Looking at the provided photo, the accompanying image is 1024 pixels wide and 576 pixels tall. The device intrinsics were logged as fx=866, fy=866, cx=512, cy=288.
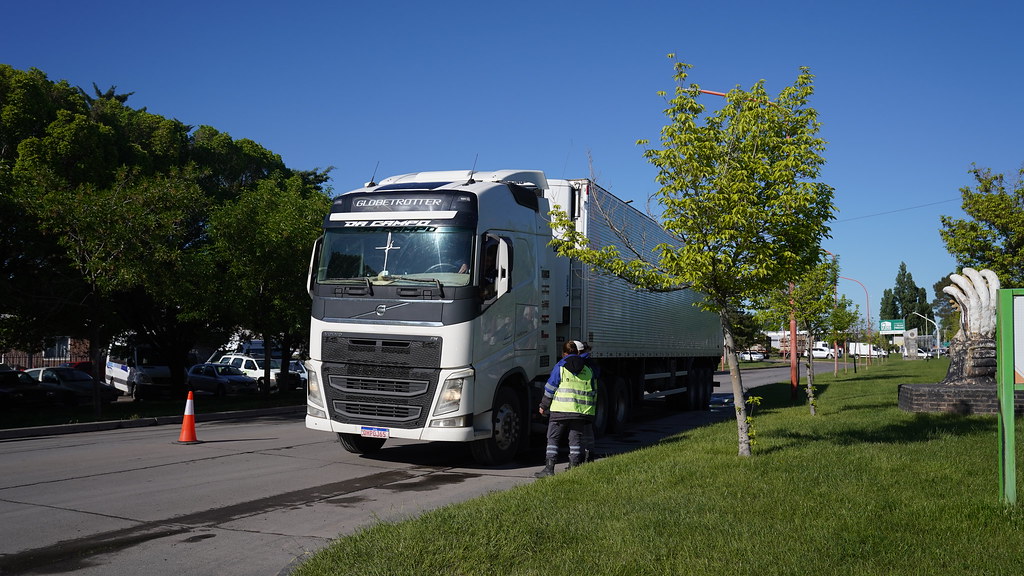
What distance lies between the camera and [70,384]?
28031 mm

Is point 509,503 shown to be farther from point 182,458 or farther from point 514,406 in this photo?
point 182,458

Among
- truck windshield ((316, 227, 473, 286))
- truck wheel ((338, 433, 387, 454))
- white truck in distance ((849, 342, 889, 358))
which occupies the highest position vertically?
truck windshield ((316, 227, 473, 286))

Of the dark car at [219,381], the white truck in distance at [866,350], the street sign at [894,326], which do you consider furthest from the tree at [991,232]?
the street sign at [894,326]

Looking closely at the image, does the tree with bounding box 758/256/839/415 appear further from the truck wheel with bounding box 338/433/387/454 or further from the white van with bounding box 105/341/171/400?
the white van with bounding box 105/341/171/400

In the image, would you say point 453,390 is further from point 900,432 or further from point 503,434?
point 900,432

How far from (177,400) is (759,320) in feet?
64.5

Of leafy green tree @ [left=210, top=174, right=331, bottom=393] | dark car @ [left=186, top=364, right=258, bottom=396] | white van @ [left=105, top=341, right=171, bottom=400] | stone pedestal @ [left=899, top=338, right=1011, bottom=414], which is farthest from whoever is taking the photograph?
dark car @ [left=186, top=364, right=258, bottom=396]

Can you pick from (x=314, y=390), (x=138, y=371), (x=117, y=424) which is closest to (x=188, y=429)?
(x=314, y=390)

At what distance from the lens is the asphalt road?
6312 millimetres

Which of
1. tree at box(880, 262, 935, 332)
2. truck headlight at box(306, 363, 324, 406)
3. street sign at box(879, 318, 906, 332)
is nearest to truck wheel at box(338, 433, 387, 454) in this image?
truck headlight at box(306, 363, 324, 406)

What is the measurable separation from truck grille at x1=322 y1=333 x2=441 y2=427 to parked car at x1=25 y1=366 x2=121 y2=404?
64.9ft

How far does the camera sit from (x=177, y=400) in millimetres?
28891

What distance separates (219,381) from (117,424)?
49.0 feet

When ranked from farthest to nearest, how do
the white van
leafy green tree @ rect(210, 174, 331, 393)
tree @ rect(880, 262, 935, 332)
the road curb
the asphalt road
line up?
tree @ rect(880, 262, 935, 332) < the white van < leafy green tree @ rect(210, 174, 331, 393) < the road curb < the asphalt road
